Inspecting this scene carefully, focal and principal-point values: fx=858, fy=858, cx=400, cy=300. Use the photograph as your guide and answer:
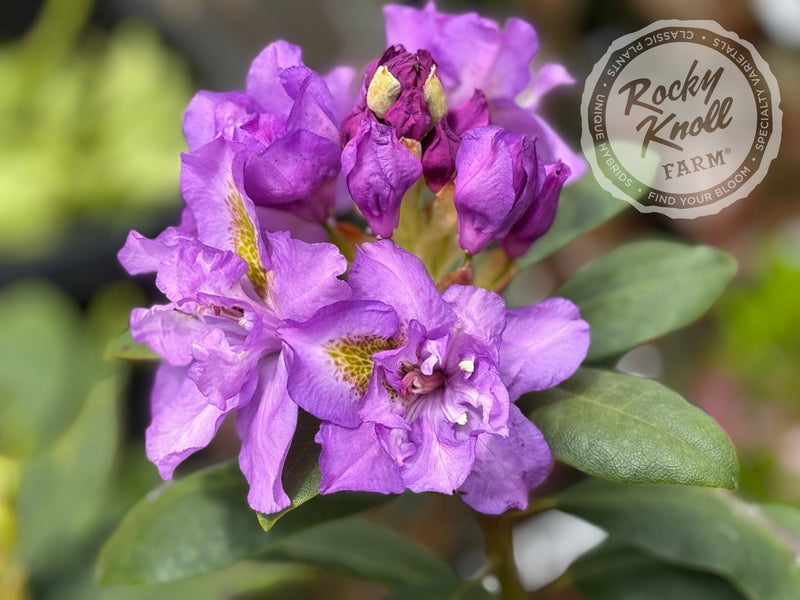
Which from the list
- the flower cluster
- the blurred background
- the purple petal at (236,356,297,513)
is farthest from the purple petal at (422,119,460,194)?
the blurred background

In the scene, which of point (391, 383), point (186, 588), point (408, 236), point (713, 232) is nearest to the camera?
point (391, 383)

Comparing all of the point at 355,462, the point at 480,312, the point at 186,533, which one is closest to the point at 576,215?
the point at 480,312

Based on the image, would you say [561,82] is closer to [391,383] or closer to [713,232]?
[391,383]

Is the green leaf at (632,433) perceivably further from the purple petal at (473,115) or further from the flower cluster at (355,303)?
the purple petal at (473,115)

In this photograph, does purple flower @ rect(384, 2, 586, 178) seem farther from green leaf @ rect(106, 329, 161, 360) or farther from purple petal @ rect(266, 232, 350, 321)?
green leaf @ rect(106, 329, 161, 360)

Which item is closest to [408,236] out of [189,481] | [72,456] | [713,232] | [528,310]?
[528,310]

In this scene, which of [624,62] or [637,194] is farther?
[624,62]

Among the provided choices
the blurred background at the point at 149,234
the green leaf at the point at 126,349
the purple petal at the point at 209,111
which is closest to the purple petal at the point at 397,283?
the purple petal at the point at 209,111
